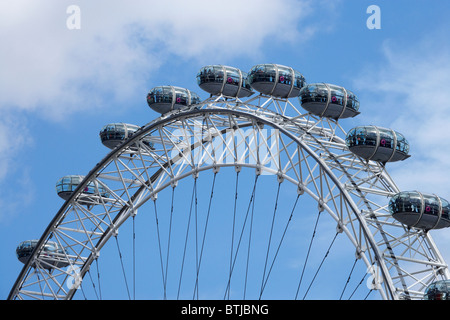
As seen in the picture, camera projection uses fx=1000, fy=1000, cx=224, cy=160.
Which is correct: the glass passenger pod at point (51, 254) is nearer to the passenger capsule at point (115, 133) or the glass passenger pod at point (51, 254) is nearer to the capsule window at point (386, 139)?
the passenger capsule at point (115, 133)

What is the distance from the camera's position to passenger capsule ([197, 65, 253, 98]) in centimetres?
4666

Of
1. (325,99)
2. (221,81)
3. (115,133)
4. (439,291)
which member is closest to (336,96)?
(325,99)

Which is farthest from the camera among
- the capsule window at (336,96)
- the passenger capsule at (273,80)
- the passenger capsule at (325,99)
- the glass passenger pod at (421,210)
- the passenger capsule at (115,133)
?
the passenger capsule at (115,133)

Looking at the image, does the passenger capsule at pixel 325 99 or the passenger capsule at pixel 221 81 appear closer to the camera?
the passenger capsule at pixel 325 99

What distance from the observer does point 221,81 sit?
46.6 metres

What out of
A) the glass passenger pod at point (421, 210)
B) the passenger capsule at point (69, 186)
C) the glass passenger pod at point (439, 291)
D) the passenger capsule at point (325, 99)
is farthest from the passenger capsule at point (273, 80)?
the passenger capsule at point (69, 186)

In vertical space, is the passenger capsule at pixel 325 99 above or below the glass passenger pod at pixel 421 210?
above

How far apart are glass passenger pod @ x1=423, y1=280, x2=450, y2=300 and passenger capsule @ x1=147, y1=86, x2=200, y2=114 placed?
19.2 m

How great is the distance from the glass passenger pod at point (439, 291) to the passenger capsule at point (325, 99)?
34.1 feet

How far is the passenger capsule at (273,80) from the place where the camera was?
4406cm

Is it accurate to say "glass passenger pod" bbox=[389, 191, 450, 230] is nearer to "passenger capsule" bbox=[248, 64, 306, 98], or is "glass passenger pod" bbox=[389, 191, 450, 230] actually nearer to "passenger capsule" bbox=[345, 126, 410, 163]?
"passenger capsule" bbox=[345, 126, 410, 163]

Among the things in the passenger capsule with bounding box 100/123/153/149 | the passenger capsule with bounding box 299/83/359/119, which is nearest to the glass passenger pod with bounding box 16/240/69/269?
the passenger capsule with bounding box 100/123/153/149
